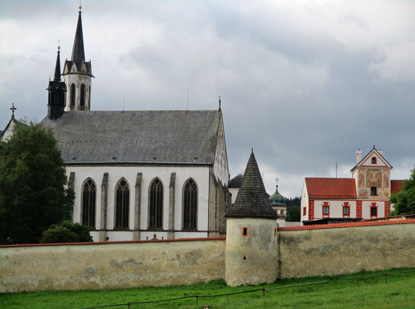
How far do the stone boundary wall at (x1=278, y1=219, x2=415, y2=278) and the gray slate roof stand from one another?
29.1 m

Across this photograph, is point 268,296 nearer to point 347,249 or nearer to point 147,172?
point 347,249

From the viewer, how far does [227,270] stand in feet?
148

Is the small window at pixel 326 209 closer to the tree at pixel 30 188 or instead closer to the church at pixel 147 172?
the church at pixel 147 172

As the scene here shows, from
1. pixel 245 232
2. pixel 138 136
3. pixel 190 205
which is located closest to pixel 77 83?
pixel 138 136

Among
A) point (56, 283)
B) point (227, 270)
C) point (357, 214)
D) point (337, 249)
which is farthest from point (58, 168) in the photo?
point (357, 214)

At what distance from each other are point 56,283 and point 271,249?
13015mm

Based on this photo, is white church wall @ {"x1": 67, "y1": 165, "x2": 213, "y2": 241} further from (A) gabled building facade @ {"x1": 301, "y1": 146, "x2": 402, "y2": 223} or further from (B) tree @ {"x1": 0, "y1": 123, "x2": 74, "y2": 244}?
(A) gabled building facade @ {"x1": 301, "y1": 146, "x2": 402, "y2": 223}

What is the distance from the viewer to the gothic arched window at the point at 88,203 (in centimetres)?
7488

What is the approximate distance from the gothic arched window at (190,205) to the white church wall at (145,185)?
38 cm


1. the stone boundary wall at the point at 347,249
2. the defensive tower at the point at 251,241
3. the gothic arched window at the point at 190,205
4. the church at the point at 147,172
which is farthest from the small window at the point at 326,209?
the stone boundary wall at the point at 347,249

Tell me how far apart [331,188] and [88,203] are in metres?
30.2

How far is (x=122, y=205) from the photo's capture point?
7450 cm

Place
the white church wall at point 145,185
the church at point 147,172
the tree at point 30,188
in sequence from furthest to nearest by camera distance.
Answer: the church at point 147,172 < the white church wall at point 145,185 < the tree at point 30,188

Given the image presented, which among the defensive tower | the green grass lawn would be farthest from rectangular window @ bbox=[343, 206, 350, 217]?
the green grass lawn
